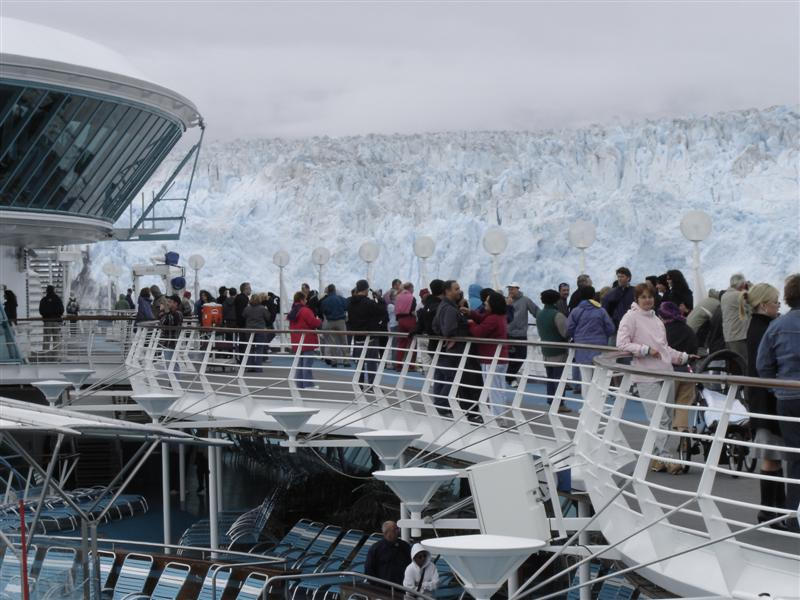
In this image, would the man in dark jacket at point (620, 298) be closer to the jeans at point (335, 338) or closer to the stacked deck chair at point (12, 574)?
the jeans at point (335, 338)

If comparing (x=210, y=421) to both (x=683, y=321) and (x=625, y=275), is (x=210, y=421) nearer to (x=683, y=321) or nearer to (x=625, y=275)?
(x=625, y=275)

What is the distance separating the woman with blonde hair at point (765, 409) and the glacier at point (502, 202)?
28.2 metres

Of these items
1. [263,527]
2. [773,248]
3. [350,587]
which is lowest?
[263,527]

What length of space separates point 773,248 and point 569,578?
81.9 feet

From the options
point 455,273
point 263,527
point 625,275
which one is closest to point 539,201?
point 455,273

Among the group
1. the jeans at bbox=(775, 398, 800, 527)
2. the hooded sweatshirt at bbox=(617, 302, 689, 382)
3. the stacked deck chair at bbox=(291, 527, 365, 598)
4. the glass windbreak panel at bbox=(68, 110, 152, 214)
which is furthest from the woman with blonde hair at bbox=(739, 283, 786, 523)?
the glass windbreak panel at bbox=(68, 110, 152, 214)

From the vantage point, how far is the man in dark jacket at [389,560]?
9555 millimetres

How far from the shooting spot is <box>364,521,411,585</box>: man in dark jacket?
955 cm

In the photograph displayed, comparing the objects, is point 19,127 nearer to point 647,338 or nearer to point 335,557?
point 335,557

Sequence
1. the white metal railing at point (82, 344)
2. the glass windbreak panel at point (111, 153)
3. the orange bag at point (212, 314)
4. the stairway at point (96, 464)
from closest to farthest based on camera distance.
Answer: the orange bag at point (212, 314) < the white metal railing at point (82, 344) < the stairway at point (96, 464) < the glass windbreak panel at point (111, 153)

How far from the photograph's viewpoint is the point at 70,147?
1032 inches

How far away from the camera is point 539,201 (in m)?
41.2

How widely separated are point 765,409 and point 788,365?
0.47m

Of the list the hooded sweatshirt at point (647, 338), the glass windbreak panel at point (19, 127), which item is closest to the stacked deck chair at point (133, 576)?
the hooded sweatshirt at point (647, 338)
